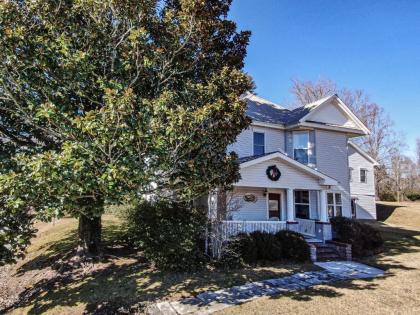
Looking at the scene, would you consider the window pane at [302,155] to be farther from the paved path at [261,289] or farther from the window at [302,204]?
the paved path at [261,289]

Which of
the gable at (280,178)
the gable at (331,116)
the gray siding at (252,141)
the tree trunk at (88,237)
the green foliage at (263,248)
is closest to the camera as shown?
the tree trunk at (88,237)

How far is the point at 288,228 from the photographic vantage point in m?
14.1

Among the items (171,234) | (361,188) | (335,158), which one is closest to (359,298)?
(171,234)

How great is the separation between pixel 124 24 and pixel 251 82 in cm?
394

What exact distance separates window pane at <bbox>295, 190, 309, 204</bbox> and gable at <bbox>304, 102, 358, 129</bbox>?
465 centimetres

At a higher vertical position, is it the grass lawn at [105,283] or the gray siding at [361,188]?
the gray siding at [361,188]

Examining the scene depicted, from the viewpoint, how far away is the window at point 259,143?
58.3 feet

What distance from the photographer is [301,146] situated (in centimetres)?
1859

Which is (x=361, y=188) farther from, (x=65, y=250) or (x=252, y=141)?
(x=65, y=250)

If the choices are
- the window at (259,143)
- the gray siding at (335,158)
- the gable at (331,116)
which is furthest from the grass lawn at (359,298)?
the gable at (331,116)

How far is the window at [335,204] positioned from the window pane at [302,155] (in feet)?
12.1

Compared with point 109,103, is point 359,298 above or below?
below

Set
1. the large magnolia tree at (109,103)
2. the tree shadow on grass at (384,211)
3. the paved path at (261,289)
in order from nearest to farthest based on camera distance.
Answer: the large magnolia tree at (109,103)
the paved path at (261,289)
the tree shadow on grass at (384,211)

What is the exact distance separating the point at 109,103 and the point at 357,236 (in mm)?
13770
